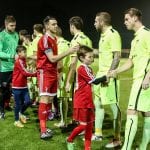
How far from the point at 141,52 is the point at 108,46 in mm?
1335

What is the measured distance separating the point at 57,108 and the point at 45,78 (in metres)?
2.44

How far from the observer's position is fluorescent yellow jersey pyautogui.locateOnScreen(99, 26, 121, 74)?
8.57 metres

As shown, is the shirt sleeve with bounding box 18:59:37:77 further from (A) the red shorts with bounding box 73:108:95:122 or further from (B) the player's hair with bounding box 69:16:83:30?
(A) the red shorts with bounding box 73:108:95:122

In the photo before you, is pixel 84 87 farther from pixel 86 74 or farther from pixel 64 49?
pixel 64 49

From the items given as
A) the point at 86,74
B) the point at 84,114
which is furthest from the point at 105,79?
the point at 84,114

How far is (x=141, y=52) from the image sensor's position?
7.40 meters

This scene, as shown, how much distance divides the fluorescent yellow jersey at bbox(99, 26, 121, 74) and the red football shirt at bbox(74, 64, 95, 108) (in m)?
0.88

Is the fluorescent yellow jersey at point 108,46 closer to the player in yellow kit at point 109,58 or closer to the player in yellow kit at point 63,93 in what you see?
the player in yellow kit at point 109,58

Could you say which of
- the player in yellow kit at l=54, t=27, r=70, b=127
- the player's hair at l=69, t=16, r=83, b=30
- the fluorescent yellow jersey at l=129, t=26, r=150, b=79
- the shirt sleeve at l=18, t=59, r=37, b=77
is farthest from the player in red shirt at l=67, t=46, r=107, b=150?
the shirt sleeve at l=18, t=59, r=37, b=77

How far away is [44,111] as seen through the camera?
9.23m

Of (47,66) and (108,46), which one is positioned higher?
(108,46)

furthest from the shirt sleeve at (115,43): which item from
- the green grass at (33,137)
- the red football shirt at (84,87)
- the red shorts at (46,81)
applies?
the green grass at (33,137)

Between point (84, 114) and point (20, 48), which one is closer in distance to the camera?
point (84, 114)

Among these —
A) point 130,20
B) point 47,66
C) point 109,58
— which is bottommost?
point 47,66
